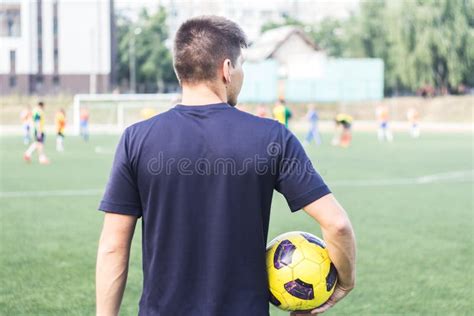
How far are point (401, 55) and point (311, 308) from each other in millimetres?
62399

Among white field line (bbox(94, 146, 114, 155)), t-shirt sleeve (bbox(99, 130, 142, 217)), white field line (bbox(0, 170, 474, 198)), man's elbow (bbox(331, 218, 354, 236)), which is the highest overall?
t-shirt sleeve (bbox(99, 130, 142, 217))

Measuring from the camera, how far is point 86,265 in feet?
25.9

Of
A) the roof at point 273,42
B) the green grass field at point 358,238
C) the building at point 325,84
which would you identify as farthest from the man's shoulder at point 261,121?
the roof at point 273,42

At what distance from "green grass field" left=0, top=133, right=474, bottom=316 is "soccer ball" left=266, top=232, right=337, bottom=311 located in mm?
3356

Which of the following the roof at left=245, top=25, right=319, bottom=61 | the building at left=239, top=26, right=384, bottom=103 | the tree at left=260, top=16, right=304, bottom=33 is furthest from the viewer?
the tree at left=260, top=16, right=304, bottom=33

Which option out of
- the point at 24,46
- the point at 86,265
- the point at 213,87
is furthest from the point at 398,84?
the point at 213,87

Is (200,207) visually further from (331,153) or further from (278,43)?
(278,43)

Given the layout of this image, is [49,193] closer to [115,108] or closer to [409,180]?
[409,180]

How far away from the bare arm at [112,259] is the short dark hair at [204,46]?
0.58 meters

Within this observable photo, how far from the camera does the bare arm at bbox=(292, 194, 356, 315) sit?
260 centimetres

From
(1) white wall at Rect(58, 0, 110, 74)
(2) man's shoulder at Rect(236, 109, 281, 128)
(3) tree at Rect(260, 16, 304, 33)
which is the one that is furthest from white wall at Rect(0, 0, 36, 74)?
(2) man's shoulder at Rect(236, 109, 281, 128)

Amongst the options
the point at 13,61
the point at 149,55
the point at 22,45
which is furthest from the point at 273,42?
the point at 13,61

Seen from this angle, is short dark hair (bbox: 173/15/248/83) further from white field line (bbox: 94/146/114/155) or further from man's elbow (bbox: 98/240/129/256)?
white field line (bbox: 94/146/114/155)

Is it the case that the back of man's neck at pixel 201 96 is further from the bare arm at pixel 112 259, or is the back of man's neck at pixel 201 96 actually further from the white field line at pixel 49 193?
the white field line at pixel 49 193
